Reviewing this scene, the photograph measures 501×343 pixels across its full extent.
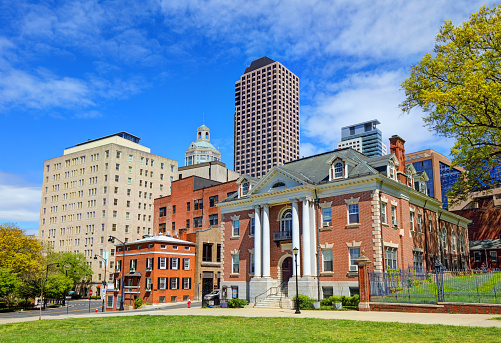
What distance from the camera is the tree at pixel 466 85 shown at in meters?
28.0

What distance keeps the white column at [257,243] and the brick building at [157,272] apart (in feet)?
51.1

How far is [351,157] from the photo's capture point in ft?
135

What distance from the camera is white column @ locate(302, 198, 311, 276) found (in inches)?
1539

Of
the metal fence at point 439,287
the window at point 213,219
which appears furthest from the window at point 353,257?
the window at point 213,219

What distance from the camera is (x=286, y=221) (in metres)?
43.0

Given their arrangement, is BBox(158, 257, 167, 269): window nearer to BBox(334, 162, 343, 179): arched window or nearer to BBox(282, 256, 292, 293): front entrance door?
BBox(282, 256, 292, 293): front entrance door

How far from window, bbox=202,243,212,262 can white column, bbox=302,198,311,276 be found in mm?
23013

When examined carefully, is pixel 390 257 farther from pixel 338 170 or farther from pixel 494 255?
pixel 494 255

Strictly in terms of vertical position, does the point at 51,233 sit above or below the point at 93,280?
above

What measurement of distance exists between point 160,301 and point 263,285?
17.1m

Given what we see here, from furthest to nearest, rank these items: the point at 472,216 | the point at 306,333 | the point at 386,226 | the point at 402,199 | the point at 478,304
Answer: the point at 472,216 → the point at 402,199 → the point at 386,226 → the point at 478,304 → the point at 306,333

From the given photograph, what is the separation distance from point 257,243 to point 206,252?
17.9 meters

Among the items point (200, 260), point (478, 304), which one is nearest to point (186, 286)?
point (200, 260)

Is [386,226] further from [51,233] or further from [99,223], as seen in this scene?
[51,233]
